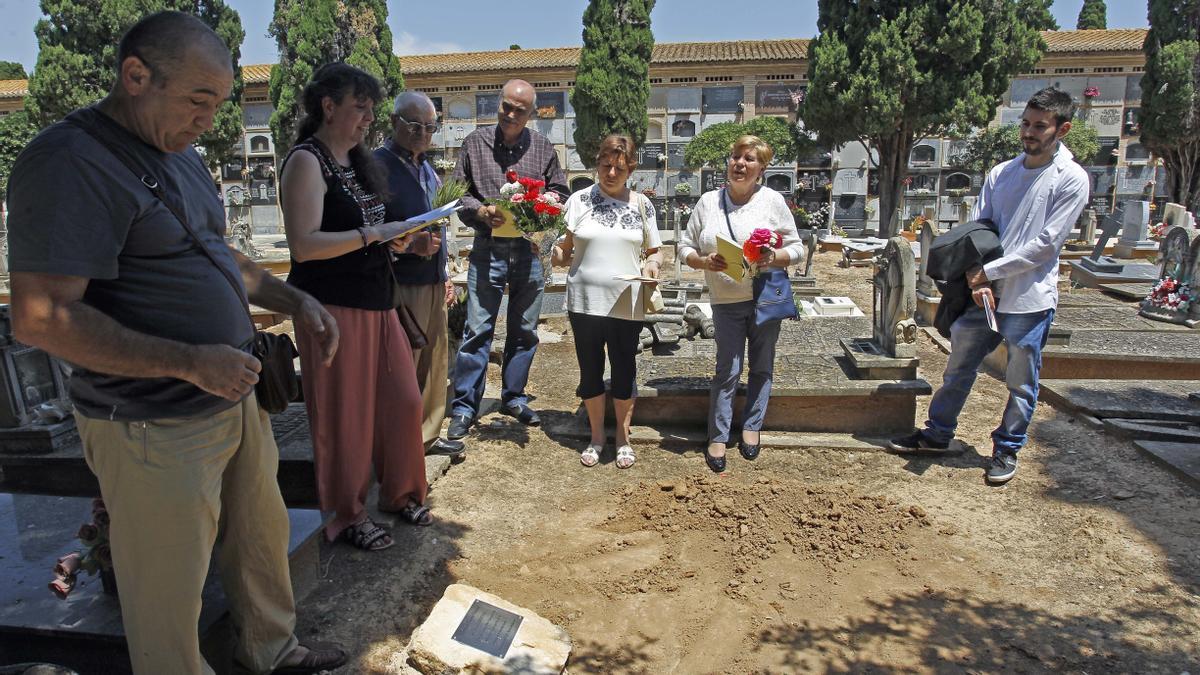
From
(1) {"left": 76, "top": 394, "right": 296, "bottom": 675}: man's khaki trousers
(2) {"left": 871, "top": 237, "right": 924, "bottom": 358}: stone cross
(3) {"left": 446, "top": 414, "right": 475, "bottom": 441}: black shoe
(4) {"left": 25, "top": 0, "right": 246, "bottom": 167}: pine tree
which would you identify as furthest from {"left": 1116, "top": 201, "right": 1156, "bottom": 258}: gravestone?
(4) {"left": 25, "top": 0, "right": 246, "bottom": 167}: pine tree

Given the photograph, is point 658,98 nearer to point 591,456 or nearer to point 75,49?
point 75,49

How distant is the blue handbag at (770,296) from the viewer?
3.98 meters

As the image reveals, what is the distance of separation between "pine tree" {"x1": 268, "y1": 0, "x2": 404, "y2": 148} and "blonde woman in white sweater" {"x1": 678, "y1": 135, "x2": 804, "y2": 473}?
19298 mm

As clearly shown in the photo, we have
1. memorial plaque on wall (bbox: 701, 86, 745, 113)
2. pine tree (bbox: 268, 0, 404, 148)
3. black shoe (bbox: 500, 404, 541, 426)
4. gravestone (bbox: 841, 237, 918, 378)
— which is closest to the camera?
gravestone (bbox: 841, 237, 918, 378)

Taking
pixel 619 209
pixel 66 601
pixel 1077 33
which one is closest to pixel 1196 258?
pixel 619 209

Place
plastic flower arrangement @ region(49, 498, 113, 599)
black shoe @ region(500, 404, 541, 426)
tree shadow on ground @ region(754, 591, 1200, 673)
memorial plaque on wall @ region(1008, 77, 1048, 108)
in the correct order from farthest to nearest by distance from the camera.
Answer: memorial plaque on wall @ region(1008, 77, 1048, 108) < black shoe @ region(500, 404, 541, 426) < tree shadow on ground @ region(754, 591, 1200, 673) < plastic flower arrangement @ region(49, 498, 113, 599)

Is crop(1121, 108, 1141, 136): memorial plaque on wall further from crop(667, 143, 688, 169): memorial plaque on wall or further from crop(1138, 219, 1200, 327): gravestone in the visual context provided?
crop(1138, 219, 1200, 327): gravestone

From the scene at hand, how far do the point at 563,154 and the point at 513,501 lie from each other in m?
29.0

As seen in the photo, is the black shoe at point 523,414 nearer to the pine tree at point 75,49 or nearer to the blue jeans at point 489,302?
A: the blue jeans at point 489,302

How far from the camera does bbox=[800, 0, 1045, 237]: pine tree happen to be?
18.6m

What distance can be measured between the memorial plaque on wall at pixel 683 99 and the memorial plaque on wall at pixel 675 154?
56.6 inches

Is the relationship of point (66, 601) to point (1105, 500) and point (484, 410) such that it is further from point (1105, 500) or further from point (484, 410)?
point (1105, 500)

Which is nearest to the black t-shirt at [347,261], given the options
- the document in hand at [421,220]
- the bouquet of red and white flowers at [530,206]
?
the document in hand at [421,220]

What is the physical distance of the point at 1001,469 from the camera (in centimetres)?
391
